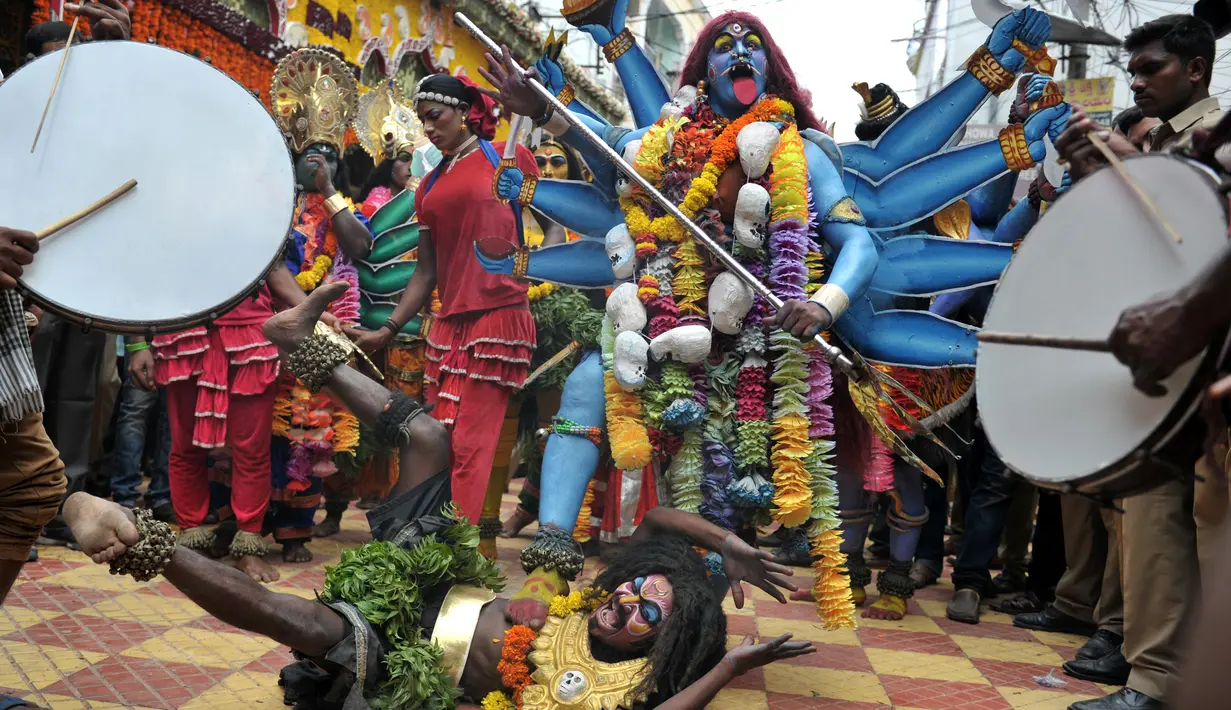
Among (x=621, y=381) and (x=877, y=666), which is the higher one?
(x=621, y=381)

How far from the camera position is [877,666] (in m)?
4.05

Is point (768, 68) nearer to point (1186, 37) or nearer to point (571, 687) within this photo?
point (1186, 37)

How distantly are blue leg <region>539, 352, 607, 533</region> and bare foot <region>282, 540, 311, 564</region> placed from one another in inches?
78.5

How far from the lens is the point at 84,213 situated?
8.53 feet

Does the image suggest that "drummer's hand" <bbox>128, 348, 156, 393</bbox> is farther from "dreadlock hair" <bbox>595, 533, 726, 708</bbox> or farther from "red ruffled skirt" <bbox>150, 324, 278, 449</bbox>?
"dreadlock hair" <bbox>595, 533, 726, 708</bbox>

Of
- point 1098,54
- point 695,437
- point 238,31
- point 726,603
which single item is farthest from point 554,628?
point 1098,54

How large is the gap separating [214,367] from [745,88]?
280 centimetres

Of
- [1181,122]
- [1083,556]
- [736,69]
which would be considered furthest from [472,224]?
[1083,556]

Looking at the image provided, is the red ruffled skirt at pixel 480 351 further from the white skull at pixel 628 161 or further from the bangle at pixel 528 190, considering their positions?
the white skull at pixel 628 161

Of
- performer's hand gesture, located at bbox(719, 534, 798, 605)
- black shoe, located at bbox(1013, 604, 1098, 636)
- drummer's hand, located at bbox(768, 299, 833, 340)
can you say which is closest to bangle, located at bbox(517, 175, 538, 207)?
drummer's hand, located at bbox(768, 299, 833, 340)

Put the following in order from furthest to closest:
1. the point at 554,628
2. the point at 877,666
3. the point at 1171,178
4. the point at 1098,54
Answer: the point at 1098,54, the point at 877,666, the point at 554,628, the point at 1171,178

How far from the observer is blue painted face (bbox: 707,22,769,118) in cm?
378

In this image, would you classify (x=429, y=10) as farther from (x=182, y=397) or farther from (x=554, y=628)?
(x=554, y=628)

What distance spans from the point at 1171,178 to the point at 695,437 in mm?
1967
